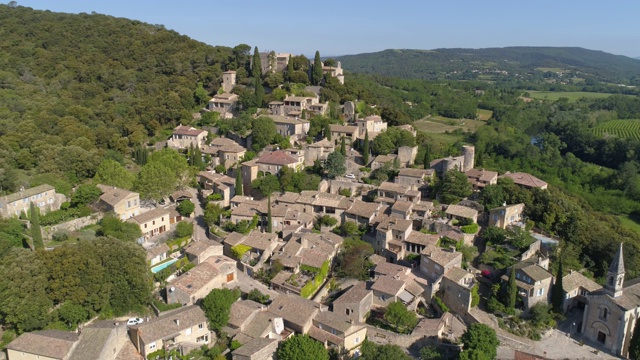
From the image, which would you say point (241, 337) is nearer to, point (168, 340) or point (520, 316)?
point (168, 340)

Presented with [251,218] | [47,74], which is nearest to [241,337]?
[251,218]

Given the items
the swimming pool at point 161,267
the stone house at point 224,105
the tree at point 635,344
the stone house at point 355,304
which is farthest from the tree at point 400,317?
the stone house at point 224,105

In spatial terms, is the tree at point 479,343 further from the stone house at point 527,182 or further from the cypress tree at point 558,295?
the stone house at point 527,182

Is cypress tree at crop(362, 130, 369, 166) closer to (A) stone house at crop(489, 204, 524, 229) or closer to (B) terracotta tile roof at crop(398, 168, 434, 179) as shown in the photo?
(B) terracotta tile roof at crop(398, 168, 434, 179)

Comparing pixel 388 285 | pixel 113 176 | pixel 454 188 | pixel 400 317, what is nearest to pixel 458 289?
pixel 388 285

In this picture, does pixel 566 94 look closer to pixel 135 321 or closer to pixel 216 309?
pixel 216 309

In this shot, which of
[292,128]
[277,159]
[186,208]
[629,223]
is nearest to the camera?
[186,208]
